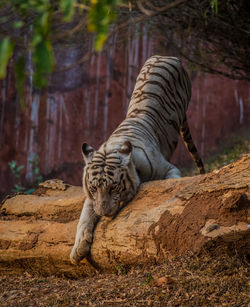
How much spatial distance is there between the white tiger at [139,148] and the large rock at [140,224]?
13 centimetres

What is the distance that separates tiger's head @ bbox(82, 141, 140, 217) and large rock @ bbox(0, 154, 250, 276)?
104mm

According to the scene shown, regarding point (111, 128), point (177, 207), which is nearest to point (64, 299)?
point (177, 207)

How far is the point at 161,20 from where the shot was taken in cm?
760

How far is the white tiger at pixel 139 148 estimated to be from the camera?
3674 millimetres

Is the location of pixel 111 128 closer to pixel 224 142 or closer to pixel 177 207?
pixel 224 142

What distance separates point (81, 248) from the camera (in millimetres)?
3562

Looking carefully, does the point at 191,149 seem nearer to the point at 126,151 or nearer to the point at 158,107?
the point at 158,107

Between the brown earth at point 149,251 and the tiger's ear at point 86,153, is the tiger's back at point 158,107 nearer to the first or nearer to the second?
the tiger's ear at point 86,153

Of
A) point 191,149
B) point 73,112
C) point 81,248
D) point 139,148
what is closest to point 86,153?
point 139,148

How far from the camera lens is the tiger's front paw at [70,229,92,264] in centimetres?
Answer: 356

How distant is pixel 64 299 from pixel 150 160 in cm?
182

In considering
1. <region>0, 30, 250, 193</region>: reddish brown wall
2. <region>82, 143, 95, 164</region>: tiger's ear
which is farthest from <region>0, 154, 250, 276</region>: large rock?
<region>0, 30, 250, 193</region>: reddish brown wall

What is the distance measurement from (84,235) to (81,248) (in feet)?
0.37

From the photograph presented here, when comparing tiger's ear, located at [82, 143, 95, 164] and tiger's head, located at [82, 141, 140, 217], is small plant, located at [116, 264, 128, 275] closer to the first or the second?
tiger's head, located at [82, 141, 140, 217]
